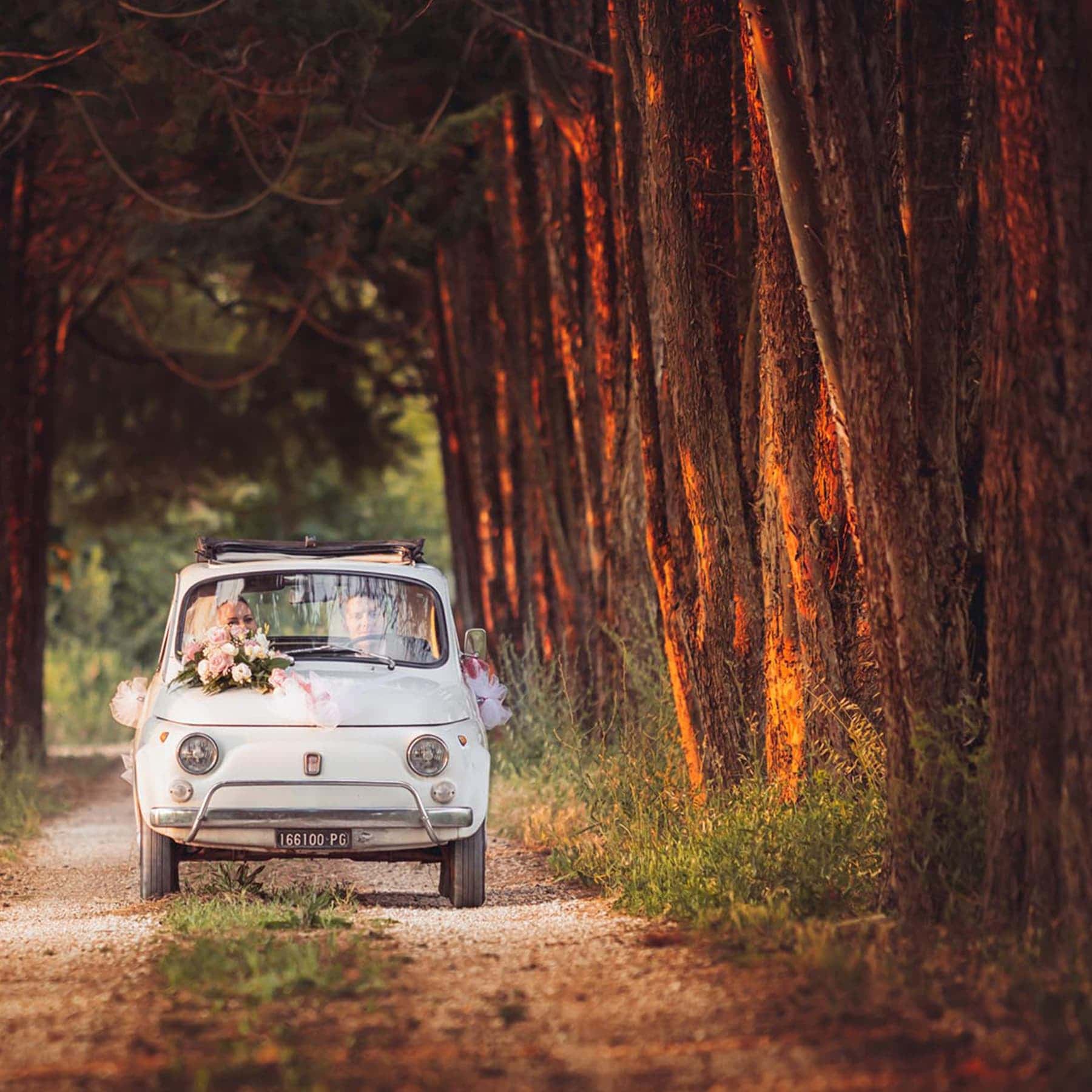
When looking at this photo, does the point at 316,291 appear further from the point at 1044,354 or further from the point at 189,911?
the point at 1044,354

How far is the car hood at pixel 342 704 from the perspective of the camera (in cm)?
1034

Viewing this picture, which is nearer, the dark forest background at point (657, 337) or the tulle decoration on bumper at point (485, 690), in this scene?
the dark forest background at point (657, 337)

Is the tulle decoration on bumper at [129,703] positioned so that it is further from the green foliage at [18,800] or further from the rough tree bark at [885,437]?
the rough tree bark at [885,437]

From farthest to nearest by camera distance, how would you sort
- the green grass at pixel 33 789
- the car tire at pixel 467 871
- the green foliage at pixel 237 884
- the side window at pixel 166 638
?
1. the green grass at pixel 33 789
2. the side window at pixel 166 638
3. the green foliage at pixel 237 884
4. the car tire at pixel 467 871

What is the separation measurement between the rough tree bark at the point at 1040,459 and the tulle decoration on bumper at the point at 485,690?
468 cm

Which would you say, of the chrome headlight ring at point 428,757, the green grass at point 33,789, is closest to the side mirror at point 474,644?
the chrome headlight ring at point 428,757

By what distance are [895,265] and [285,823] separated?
414 centimetres

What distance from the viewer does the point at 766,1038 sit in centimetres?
623

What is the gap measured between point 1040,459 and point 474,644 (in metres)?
5.02

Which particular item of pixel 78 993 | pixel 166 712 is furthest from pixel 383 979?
pixel 166 712

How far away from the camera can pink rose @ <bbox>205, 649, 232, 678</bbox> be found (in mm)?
10523

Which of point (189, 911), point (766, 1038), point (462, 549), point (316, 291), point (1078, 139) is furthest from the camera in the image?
point (462, 549)

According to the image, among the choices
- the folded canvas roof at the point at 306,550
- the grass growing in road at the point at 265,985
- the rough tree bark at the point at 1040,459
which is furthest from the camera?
the folded canvas roof at the point at 306,550

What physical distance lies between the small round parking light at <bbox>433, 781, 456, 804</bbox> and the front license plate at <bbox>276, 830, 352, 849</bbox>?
0.47 m
